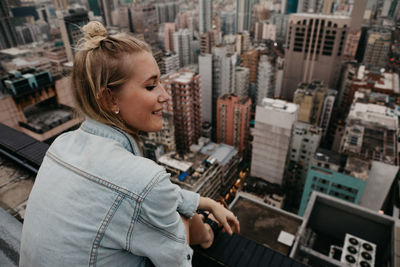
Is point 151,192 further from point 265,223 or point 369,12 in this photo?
point 369,12

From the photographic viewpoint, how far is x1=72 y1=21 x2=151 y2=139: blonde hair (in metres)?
0.80

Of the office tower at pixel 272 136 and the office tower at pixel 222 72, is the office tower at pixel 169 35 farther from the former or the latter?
the office tower at pixel 272 136

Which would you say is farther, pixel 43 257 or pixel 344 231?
pixel 344 231

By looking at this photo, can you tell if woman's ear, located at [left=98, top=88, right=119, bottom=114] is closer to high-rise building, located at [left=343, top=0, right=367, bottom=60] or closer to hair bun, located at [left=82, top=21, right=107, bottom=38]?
hair bun, located at [left=82, top=21, right=107, bottom=38]

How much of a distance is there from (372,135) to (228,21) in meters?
29.3

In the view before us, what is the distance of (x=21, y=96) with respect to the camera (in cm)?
789

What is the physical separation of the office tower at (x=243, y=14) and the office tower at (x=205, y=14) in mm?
3456

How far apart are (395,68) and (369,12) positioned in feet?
36.5

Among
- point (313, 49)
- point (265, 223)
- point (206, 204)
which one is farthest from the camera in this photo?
point (313, 49)

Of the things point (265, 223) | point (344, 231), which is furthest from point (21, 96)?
point (344, 231)

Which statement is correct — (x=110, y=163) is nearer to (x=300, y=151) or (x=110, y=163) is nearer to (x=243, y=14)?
(x=300, y=151)

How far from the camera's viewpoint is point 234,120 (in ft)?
52.1

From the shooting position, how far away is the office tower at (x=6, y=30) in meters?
17.7

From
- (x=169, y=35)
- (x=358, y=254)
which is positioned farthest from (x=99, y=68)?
(x=169, y=35)
